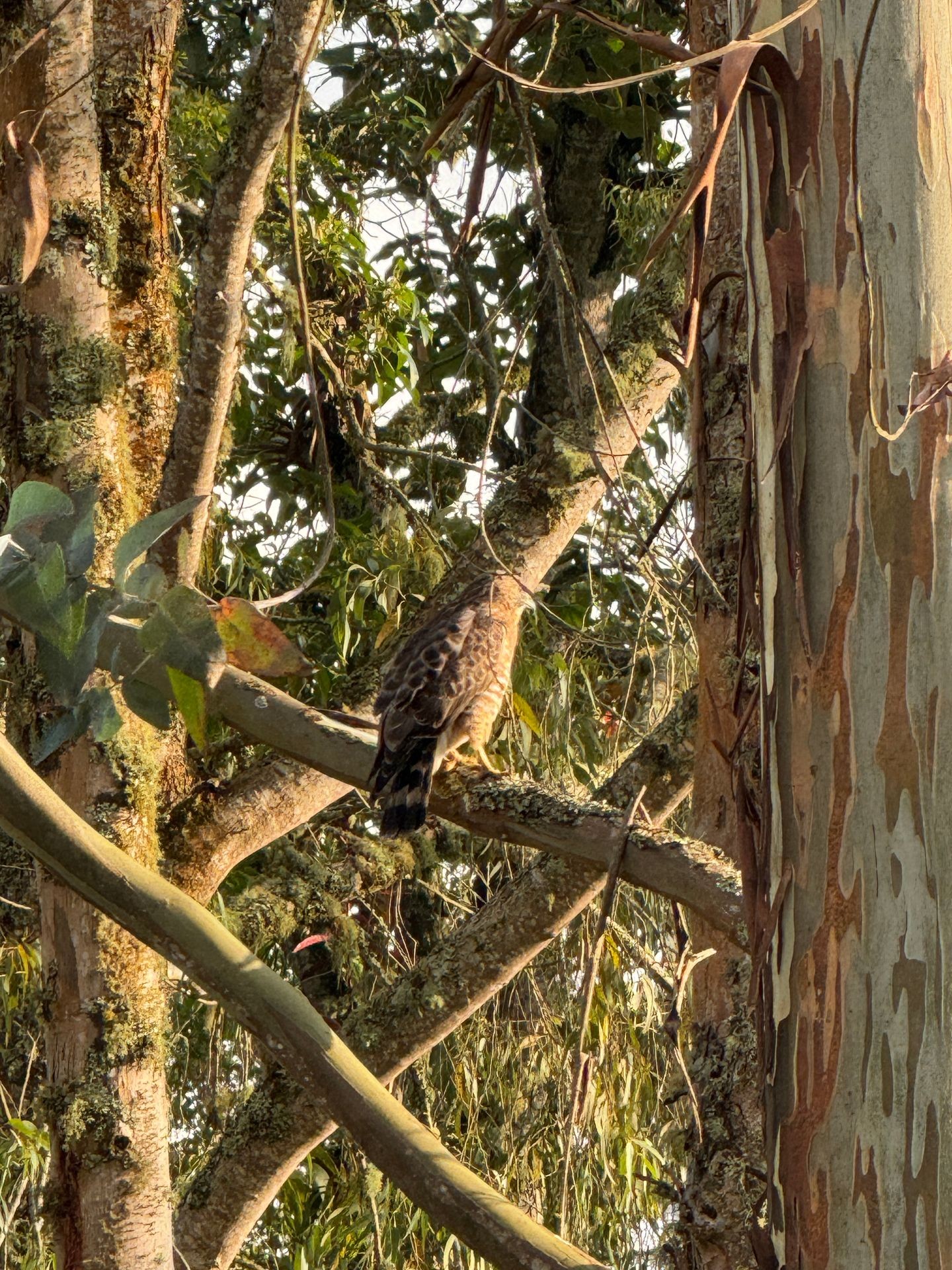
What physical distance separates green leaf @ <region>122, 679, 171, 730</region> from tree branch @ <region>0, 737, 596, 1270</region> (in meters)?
0.22

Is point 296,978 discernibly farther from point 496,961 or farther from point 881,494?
point 881,494

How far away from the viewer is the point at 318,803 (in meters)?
3.32

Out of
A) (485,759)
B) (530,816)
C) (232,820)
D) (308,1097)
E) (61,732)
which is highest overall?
A: (485,759)

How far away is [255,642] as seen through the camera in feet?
4.86

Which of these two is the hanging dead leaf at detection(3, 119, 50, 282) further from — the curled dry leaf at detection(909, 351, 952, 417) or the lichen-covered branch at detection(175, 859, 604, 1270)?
the lichen-covered branch at detection(175, 859, 604, 1270)

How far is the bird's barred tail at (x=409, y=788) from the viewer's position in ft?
10.2

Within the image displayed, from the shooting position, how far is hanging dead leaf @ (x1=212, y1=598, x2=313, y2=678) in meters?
1.48

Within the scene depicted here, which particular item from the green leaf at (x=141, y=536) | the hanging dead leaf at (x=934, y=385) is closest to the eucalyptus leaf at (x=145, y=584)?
the green leaf at (x=141, y=536)

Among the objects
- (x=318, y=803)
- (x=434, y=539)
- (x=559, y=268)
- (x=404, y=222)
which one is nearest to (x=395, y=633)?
(x=434, y=539)

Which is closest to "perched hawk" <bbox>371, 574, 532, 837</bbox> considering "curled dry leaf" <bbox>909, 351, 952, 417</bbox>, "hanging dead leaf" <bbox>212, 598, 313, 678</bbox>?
"hanging dead leaf" <bbox>212, 598, 313, 678</bbox>

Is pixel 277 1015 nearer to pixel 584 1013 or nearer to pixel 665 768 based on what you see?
pixel 584 1013

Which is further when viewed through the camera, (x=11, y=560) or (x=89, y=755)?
(x=89, y=755)

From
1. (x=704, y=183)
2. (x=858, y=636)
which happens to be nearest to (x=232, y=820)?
(x=858, y=636)

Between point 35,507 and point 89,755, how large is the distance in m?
1.44
